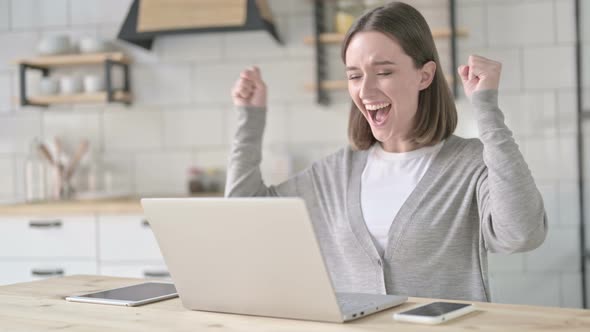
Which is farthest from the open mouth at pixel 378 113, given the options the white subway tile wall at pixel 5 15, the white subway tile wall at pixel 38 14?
the white subway tile wall at pixel 5 15

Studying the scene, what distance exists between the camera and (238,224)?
4.04 ft

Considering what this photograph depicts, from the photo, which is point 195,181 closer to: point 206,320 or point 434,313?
point 206,320

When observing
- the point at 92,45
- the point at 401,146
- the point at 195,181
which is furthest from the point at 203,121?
the point at 401,146

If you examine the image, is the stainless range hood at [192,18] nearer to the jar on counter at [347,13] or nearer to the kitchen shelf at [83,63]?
the kitchen shelf at [83,63]

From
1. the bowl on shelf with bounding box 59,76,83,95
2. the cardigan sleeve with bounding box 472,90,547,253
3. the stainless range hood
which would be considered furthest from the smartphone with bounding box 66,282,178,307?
the bowl on shelf with bounding box 59,76,83,95

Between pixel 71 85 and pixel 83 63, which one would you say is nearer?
pixel 71 85

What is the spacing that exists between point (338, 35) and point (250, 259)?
243 centimetres

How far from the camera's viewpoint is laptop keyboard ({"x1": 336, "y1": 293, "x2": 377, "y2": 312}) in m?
1.29

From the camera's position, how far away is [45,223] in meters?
3.49

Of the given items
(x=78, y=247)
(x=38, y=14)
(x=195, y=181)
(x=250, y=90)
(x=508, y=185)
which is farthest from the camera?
(x=38, y=14)

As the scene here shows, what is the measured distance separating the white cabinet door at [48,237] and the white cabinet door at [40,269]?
1.1 inches

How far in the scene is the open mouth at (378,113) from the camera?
1810 millimetres

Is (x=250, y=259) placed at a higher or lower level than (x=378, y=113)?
lower

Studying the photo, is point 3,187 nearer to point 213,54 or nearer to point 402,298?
point 213,54
